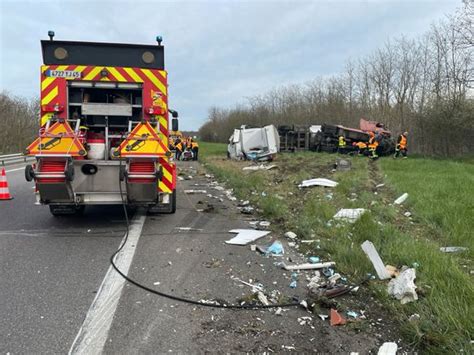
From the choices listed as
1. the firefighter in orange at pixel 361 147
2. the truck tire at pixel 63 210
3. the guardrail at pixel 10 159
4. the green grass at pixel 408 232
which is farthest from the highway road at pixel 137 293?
the firefighter in orange at pixel 361 147

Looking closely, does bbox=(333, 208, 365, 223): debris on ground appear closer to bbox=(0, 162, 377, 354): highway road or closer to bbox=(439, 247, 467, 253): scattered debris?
bbox=(439, 247, 467, 253): scattered debris

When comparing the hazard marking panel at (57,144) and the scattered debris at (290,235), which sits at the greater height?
the hazard marking panel at (57,144)

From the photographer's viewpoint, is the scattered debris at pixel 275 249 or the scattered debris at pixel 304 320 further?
the scattered debris at pixel 275 249

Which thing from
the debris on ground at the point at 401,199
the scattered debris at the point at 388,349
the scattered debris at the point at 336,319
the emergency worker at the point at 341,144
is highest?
the emergency worker at the point at 341,144

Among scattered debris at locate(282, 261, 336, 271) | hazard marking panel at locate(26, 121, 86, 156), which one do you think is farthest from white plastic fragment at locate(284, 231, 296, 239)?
hazard marking panel at locate(26, 121, 86, 156)

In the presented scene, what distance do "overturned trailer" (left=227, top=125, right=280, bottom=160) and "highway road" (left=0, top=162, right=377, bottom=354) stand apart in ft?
47.4

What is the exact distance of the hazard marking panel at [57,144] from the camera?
555 centimetres

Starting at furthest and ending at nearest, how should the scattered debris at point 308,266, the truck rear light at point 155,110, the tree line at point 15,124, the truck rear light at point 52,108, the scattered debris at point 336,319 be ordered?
the tree line at point 15,124 < the truck rear light at point 155,110 < the truck rear light at point 52,108 < the scattered debris at point 308,266 < the scattered debris at point 336,319

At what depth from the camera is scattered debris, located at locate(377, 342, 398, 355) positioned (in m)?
2.80

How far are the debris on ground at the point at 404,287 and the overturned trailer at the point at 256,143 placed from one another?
1669 centimetres

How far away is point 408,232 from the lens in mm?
5820

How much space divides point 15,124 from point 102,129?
3037 centimetres

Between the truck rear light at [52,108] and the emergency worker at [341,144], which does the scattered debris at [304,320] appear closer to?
the truck rear light at [52,108]

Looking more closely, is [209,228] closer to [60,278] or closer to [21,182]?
[60,278]
